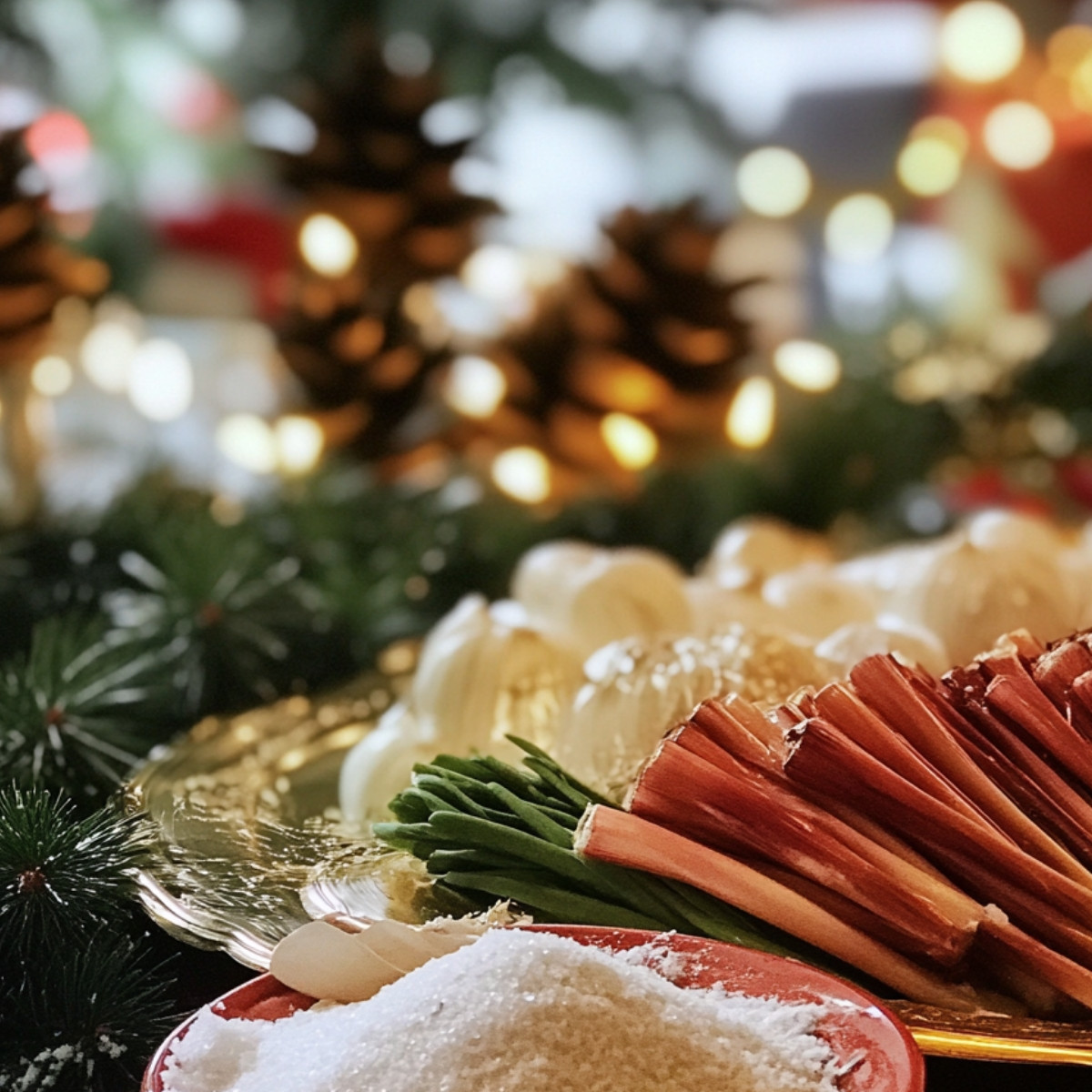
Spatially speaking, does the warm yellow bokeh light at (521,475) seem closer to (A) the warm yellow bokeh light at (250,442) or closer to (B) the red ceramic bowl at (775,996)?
(A) the warm yellow bokeh light at (250,442)

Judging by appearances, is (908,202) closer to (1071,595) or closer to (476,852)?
(1071,595)

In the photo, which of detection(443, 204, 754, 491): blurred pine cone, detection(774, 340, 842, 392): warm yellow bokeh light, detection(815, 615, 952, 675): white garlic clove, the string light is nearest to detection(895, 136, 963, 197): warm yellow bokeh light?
the string light

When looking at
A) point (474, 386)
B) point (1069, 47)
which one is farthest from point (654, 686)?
point (1069, 47)

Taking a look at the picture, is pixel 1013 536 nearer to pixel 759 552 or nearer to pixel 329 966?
pixel 759 552

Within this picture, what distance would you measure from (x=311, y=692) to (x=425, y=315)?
2.63 ft

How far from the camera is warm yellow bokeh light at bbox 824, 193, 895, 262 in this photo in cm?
173

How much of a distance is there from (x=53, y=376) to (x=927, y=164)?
3.77 ft

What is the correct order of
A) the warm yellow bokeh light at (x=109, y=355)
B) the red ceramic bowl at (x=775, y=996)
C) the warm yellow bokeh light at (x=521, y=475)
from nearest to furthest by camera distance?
the red ceramic bowl at (x=775, y=996) → the warm yellow bokeh light at (x=521, y=475) → the warm yellow bokeh light at (x=109, y=355)

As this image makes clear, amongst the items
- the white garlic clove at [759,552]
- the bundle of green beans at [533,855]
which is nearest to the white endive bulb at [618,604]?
the white garlic clove at [759,552]

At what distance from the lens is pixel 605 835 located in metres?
0.48

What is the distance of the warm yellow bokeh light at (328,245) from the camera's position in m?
1.47

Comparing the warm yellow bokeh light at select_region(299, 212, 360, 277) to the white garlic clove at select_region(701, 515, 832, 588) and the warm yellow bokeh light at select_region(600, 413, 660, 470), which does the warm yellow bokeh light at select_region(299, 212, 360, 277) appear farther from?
the white garlic clove at select_region(701, 515, 832, 588)

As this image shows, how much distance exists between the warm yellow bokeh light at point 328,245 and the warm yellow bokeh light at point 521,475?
294mm

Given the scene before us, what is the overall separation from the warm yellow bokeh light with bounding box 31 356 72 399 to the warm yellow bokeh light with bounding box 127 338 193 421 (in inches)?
3.7
